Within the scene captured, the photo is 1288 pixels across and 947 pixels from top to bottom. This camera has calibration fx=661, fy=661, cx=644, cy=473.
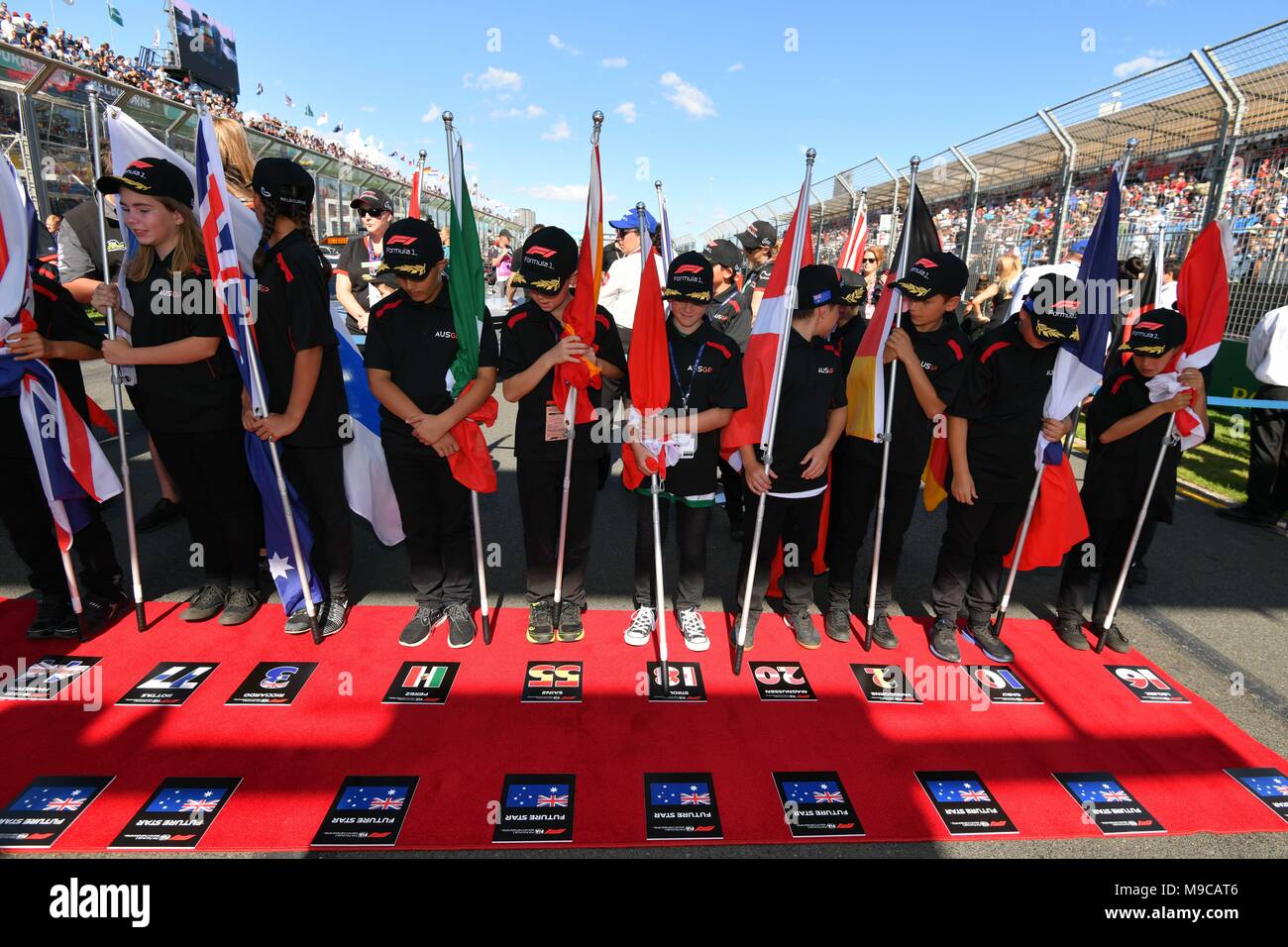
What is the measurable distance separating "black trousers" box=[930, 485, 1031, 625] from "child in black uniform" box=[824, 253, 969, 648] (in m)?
0.27

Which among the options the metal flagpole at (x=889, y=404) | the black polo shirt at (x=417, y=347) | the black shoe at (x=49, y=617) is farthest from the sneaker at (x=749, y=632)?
the black shoe at (x=49, y=617)

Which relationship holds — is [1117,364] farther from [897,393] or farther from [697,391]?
[697,391]

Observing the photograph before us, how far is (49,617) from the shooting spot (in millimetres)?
3602

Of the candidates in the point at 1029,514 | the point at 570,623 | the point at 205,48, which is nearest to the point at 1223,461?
the point at 1029,514

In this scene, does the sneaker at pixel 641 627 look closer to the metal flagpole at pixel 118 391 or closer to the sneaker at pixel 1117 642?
the metal flagpole at pixel 118 391

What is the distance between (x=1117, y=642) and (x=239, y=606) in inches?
205

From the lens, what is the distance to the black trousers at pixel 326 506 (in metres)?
3.64

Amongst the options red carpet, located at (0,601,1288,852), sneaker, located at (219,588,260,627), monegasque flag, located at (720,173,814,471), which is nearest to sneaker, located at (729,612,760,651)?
red carpet, located at (0,601,1288,852)

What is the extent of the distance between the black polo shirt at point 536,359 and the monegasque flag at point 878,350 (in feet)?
4.47

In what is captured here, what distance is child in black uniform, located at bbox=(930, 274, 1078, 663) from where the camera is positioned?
11.5 ft

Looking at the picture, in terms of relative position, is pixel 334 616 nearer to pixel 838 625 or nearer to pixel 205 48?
pixel 838 625

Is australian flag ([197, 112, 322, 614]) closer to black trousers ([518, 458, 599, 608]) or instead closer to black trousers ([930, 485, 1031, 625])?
black trousers ([518, 458, 599, 608])

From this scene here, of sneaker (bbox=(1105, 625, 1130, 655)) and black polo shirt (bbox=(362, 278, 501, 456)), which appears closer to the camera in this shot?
black polo shirt (bbox=(362, 278, 501, 456))
